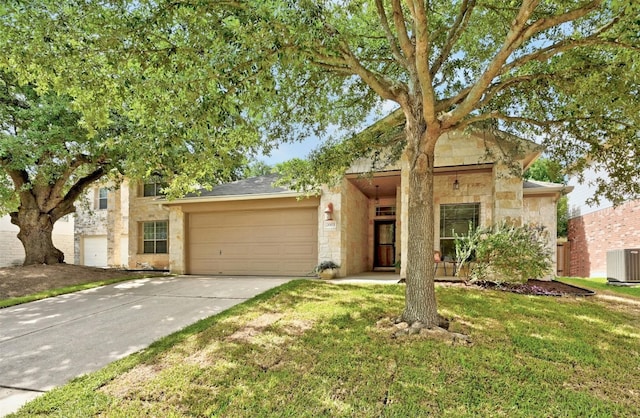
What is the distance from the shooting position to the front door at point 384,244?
46.8ft

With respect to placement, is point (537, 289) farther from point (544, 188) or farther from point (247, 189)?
point (247, 189)

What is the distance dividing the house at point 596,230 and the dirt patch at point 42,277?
16674mm

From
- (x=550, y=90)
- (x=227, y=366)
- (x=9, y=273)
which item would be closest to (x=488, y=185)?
A: (x=550, y=90)

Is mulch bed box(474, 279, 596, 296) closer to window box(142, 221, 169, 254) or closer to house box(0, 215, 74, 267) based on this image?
window box(142, 221, 169, 254)

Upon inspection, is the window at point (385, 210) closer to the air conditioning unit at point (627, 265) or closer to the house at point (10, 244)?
the air conditioning unit at point (627, 265)

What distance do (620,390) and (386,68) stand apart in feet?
21.0

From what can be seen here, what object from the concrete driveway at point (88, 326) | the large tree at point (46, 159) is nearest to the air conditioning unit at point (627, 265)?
the concrete driveway at point (88, 326)

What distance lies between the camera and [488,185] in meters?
9.92

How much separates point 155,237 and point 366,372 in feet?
45.1

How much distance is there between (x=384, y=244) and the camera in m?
14.3

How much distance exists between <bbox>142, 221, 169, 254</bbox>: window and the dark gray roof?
12.5ft

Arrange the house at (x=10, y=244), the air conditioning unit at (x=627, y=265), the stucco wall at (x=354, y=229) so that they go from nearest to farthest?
the air conditioning unit at (x=627, y=265) → the stucco wall at (x=354, y=229) → the house at (x=10, y=244)

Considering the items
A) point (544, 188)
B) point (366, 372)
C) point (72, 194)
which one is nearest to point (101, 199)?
point (72, 194)

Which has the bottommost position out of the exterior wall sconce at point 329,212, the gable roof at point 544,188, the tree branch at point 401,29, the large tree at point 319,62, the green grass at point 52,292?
the green grass at point 52,292
